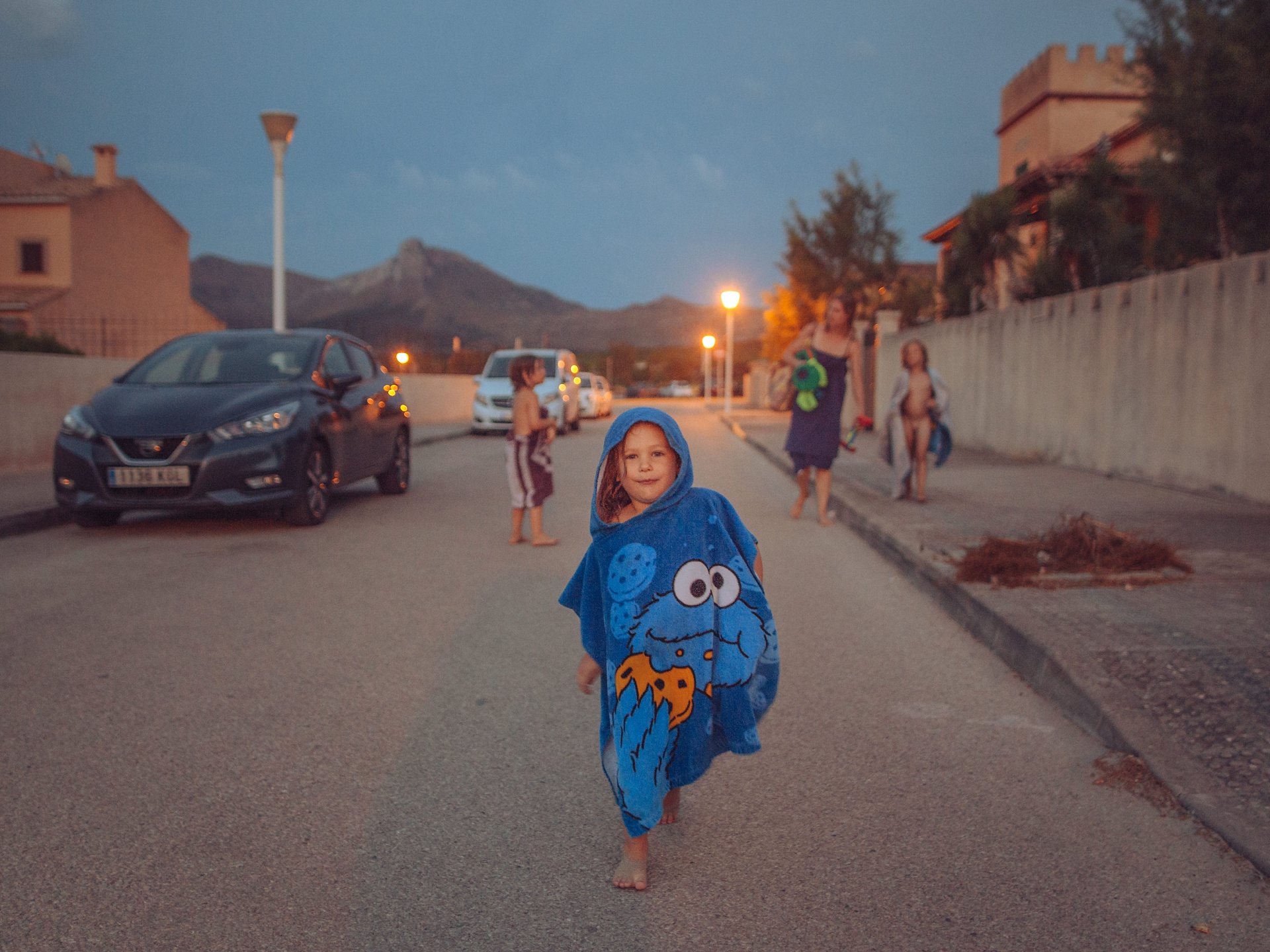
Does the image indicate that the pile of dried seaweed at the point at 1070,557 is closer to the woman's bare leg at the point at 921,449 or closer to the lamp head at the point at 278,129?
the woman's bare leg at the point at 921,449

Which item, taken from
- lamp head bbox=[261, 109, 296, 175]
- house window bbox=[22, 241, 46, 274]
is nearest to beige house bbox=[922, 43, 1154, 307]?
lamp head bbox=[261, 109, 296, 175]

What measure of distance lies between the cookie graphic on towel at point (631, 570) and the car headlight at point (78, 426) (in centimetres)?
694

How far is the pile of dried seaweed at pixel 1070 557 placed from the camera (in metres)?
6.29

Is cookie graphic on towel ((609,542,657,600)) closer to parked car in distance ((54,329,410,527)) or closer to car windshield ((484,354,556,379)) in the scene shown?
parked car in distance ((54,329,410,527))

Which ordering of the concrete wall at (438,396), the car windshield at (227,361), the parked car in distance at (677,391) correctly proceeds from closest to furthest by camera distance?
1. the car windshield at (227,361)
2. the concrete wall at (438,396)
3. the parked car in distance at (677,391)

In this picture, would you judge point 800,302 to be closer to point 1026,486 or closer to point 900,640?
point 1026,486

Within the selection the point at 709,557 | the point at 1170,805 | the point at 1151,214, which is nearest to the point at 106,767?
the point at 709,557

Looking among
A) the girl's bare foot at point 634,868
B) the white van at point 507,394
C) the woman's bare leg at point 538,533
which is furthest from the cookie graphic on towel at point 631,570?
the white van at point 507,394

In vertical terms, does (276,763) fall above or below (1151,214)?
below

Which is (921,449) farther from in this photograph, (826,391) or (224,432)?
(224,432)

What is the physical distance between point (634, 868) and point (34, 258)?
47.7 m

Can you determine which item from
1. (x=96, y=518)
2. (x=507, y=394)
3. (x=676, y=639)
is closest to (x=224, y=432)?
(x=96, y=518)

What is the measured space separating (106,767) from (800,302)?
49.6 m

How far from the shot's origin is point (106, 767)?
3.71 metres
